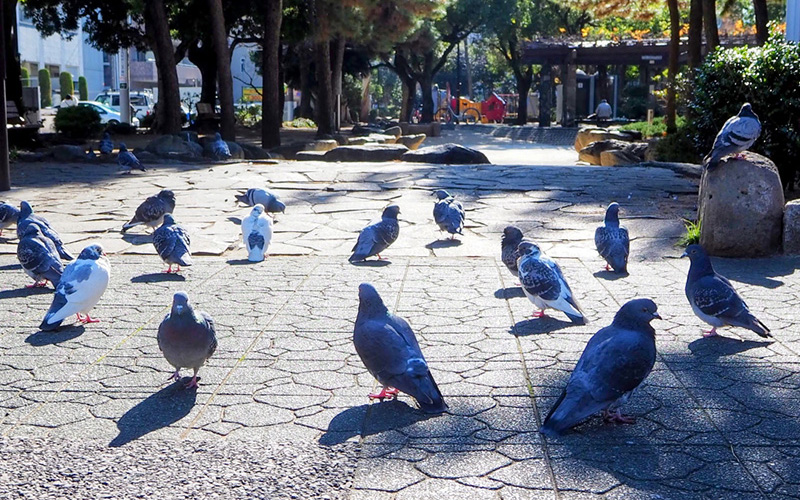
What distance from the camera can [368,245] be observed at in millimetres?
8164

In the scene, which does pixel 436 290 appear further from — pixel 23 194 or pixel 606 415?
pixel 23 194

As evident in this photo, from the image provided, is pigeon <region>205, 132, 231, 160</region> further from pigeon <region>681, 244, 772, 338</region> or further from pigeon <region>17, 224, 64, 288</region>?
pigeon <region>681, 244, 772, 338</region>

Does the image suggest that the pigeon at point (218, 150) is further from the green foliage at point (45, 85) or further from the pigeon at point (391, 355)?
the green foliage at point (45, 85)

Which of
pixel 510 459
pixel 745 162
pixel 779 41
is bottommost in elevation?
pixel 510 459

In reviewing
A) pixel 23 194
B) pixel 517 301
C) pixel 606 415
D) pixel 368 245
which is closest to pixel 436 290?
pixel 517 301

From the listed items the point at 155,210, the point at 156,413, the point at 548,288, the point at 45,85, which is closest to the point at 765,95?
the point at 548,288

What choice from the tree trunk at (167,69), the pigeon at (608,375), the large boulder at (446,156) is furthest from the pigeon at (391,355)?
the tree trunk at (167,69)

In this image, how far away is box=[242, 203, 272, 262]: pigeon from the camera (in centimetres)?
823

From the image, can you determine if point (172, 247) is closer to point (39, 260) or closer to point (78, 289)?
point (39, 260)

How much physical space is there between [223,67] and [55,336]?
1589 centimetres

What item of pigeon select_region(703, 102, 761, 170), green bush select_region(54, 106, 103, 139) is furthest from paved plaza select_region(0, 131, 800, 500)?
green bush select_region(54, 106, 103, 139)

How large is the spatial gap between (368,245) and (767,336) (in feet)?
12.5

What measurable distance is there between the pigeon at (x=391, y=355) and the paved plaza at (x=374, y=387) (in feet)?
0.48

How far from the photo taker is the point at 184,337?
14.7 feet
